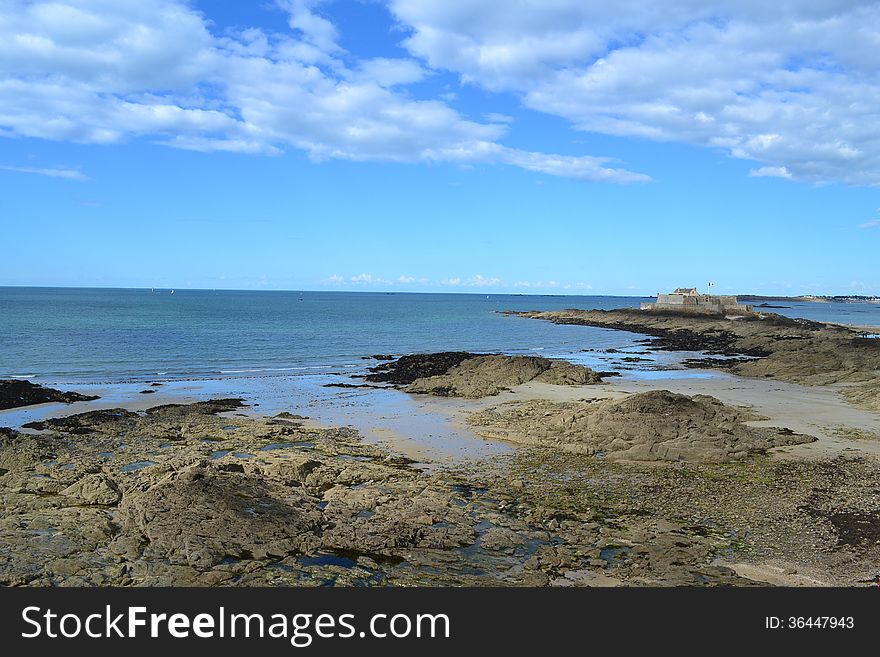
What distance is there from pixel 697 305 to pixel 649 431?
9296cm

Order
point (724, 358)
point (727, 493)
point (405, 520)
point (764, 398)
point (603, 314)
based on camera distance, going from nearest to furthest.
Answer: point (405, 520), point (727, 493), point (764, 398), point (724, 358), point (603, 314)

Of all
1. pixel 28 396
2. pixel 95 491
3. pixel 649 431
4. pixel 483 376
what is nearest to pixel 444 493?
pixel 95 491

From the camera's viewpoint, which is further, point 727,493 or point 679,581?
point 727,493

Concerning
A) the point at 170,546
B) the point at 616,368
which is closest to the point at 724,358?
the point at 616,368

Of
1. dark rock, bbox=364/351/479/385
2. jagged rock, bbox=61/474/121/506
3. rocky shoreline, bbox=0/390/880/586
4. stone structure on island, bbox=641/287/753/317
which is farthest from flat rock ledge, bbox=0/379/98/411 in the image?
stone structure on island, bbox=641/287/753/317

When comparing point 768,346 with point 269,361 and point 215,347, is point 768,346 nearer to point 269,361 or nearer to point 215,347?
point 269,361

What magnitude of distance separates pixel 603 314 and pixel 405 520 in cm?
10172

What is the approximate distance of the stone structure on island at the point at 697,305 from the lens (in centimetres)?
10106

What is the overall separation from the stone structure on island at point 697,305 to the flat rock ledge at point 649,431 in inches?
3310

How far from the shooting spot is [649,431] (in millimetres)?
18969

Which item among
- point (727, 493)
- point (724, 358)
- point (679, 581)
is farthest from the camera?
point (724, 358)

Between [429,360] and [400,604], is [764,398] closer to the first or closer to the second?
[429,360]

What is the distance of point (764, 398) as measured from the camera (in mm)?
28625

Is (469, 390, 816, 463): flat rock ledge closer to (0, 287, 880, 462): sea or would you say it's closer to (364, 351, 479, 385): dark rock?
(0, 287, 880, 462): sea
